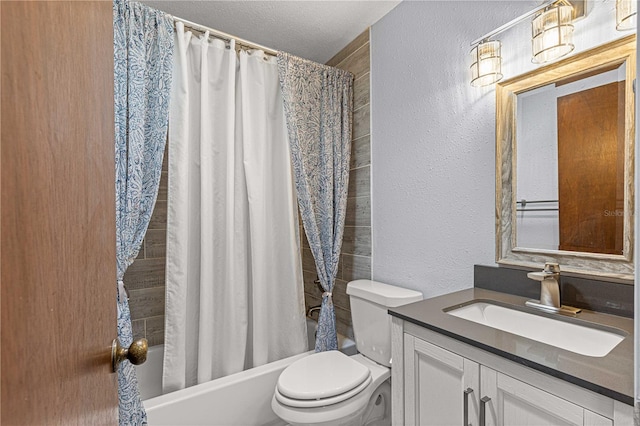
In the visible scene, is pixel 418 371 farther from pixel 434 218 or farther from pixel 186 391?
pixel 186 391

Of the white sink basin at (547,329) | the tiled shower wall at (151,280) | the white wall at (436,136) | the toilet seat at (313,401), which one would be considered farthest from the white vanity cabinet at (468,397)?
the tiled shower wall at (151,280)

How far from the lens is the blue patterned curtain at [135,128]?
4.67ft

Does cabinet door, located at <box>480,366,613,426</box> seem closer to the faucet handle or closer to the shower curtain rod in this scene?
the faucet handle

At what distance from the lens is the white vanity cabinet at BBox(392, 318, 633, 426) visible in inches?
27.6

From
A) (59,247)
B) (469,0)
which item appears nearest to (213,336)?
(59,247)

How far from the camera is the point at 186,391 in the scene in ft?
5.22

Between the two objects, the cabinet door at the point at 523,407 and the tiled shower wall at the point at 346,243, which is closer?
the cabinet door at the point at 523,407

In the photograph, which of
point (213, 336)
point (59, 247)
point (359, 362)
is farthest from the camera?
point (213, 336)

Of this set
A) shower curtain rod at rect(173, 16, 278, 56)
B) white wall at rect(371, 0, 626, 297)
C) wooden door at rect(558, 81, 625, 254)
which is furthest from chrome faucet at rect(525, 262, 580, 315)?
shower curtain rod at rect(173, 16, 278, 56)

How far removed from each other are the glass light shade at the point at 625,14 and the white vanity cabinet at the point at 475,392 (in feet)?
3.41

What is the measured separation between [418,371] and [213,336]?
1202 millimetres

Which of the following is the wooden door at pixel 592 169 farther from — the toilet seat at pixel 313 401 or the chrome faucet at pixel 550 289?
the toilet seat at pixel 313 401

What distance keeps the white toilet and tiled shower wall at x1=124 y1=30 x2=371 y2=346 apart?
1.14 ft

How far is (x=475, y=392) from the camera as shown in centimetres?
90
